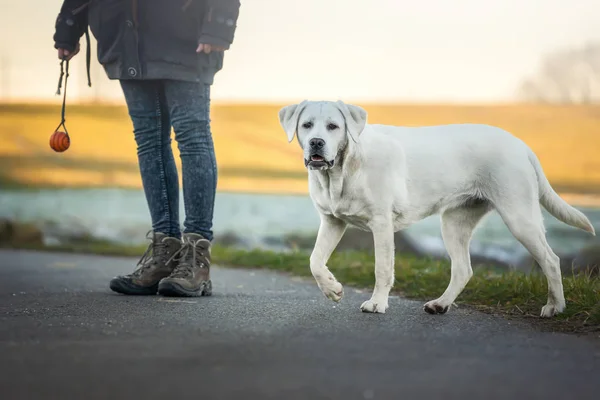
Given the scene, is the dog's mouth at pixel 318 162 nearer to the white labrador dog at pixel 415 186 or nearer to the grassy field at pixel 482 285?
the white labrador dog at pixel 415 186

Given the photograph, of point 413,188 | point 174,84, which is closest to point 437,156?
point 413,188

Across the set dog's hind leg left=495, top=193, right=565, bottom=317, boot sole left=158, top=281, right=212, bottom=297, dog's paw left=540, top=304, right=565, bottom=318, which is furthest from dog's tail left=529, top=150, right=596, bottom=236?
boot sole left=158, top=281, right=212, bottom=297

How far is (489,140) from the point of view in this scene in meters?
4.41

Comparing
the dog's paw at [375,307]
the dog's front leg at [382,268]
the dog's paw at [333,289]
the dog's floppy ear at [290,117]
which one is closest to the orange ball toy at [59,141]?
the dog's floppy ear at [290,117]

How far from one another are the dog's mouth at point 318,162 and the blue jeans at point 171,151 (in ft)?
2.96

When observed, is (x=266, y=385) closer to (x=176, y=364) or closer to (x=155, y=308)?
(x=176, y=364)

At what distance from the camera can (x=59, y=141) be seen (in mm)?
5098

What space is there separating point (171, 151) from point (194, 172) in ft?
1.19

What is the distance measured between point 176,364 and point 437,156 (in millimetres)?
2355

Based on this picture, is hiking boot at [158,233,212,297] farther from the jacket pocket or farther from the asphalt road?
the jacket pocket

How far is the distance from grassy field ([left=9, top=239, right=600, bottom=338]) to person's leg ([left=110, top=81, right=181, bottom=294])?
139cm

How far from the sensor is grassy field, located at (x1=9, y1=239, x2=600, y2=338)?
155 inches

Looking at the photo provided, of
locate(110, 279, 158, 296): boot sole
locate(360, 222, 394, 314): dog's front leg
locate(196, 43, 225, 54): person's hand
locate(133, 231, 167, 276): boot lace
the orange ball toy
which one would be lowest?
locate(110, 279, 158, 296): boot sole

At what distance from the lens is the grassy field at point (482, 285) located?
3.93 meters
